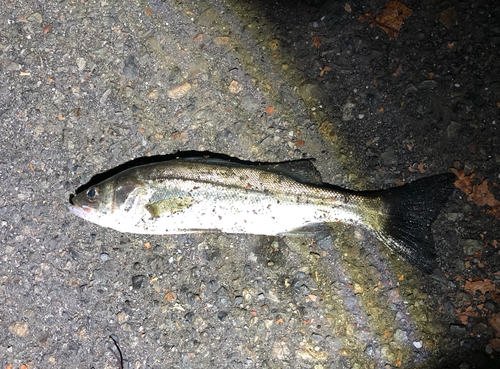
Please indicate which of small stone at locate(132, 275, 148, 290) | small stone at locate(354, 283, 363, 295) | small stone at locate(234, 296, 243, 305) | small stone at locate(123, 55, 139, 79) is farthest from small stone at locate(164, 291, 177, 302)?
small stone at locate(123, 55, 139, 79)

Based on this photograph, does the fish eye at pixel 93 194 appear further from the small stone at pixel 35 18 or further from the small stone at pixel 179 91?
the small stone at pixel 35 18

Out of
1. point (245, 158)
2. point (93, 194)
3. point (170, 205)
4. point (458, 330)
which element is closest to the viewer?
point (170, 205)

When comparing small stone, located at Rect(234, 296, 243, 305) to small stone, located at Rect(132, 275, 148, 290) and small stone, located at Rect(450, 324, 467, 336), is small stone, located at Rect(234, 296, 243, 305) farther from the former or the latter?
small stone, located at Rect(450, 324, 467, 336)

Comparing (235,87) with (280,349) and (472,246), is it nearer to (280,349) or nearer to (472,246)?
(280,349)

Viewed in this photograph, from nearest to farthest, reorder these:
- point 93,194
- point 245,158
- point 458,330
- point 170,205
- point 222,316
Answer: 1. point 170,205
2. point 93,194
3. point 458,330
4. point 222,316
5. point 245,158

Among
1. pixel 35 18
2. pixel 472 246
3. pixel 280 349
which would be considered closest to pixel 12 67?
pixel 35 18

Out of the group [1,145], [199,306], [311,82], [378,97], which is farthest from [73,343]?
[378,97]
